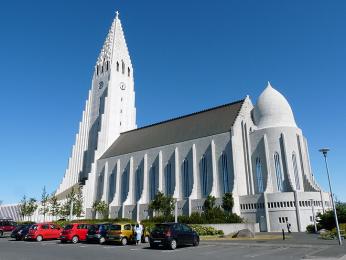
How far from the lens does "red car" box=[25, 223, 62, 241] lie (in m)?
25.9

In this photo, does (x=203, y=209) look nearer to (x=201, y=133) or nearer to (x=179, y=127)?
(x=201, y=133)

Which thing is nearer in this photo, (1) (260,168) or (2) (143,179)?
(1) (260,168)

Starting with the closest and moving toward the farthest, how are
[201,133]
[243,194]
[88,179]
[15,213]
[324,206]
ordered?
[324,206]
[243,194]
[201,133]
[88,179]
[15,213]

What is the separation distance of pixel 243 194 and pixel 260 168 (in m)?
5.55

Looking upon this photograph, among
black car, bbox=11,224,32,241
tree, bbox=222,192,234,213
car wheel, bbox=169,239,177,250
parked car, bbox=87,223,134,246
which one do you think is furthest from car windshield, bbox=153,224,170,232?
tree, bbox=222,192,234,213

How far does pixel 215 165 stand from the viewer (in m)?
50.0

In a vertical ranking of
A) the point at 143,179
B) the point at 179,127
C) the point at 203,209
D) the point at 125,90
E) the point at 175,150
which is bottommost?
the point at 203,209

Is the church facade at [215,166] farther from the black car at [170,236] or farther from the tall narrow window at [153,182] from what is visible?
the black car at [170,236]

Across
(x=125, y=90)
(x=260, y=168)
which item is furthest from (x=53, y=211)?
(x=260, y=168)

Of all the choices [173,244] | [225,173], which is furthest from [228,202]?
[173,244]

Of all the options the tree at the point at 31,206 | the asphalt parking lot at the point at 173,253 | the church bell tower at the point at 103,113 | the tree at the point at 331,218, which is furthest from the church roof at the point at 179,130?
the asphalt parking lot at the point at 173,253

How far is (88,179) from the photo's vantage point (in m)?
68.2

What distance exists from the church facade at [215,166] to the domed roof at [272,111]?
161 mm

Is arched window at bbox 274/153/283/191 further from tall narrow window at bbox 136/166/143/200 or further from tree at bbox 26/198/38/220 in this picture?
tree at bbox 26/198/38/220
